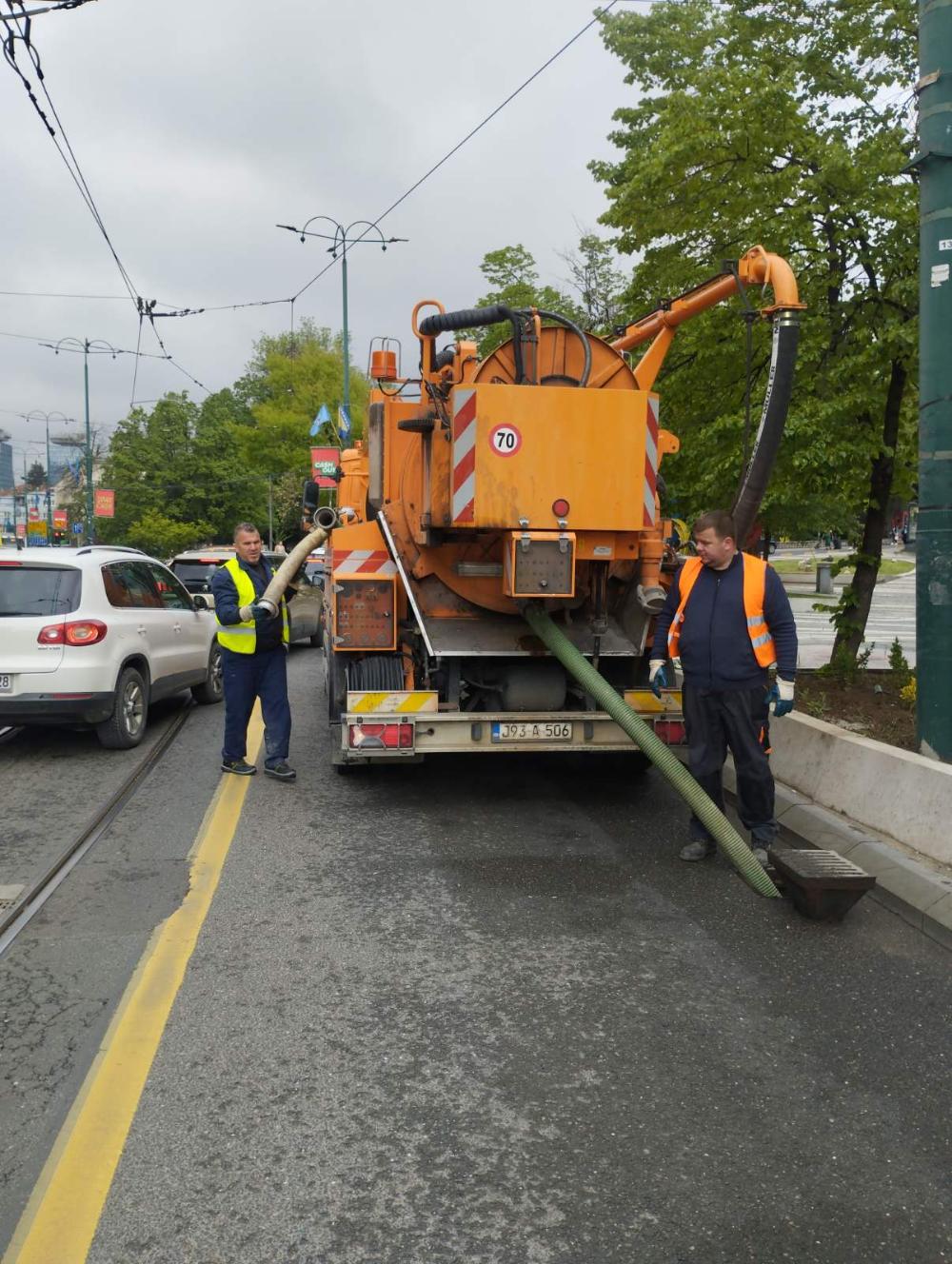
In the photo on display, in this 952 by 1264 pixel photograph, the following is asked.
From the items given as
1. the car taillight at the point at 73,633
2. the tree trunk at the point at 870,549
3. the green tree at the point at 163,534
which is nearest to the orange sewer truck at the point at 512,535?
the car taillight at the point at 73,633

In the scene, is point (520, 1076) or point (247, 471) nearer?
point (520, 1076)

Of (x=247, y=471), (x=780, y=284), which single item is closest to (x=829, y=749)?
(x=780, y=284)

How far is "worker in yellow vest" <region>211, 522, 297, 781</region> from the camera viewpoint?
749 centimetres

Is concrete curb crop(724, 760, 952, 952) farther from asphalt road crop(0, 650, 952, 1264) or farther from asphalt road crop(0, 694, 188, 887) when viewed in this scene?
asphalt road crop(0, 694, 188, 887)

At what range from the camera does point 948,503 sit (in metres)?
5.83

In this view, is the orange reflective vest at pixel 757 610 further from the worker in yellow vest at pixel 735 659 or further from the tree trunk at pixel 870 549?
the tree trunk at pixel 870 549

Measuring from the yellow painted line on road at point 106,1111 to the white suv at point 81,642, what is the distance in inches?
141

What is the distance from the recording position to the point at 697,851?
5.74 metres

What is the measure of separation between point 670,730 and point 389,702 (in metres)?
1.75

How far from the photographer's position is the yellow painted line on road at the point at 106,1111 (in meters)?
2.64

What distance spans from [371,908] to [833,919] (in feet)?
6.88

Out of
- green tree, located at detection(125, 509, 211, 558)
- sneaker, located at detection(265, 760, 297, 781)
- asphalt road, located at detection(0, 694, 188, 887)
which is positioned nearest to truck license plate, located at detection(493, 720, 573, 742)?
sneaker, located at detection(265, 760, 297, 781)

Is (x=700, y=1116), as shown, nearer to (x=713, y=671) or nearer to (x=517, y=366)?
(x=713, y=671)

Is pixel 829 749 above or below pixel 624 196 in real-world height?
below
